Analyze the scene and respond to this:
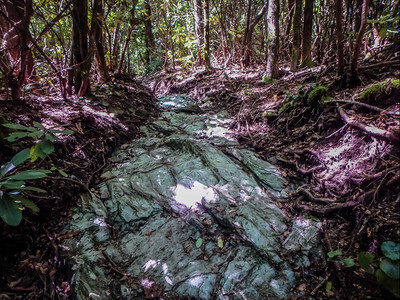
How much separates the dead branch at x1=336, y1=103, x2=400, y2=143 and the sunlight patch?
1.93m

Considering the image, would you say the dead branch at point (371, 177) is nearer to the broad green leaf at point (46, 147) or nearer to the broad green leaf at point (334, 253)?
the broad green leaf at point (334, 253)

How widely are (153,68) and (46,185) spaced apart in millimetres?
12094

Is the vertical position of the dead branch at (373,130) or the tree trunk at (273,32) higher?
the tree trunk at (273,32)

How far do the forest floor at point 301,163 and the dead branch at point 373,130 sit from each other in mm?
10

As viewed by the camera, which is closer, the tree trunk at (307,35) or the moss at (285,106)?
the moss at (285,106)

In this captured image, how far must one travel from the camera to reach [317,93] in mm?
3723

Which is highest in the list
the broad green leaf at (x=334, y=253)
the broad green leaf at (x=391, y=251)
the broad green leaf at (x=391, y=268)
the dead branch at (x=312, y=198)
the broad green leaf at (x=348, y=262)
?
the broad green leaf at (x=391, y=251)

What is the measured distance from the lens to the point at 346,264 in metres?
1.84

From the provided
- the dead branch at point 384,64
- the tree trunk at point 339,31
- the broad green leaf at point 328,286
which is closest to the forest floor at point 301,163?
the broad green leaf at point 328,286

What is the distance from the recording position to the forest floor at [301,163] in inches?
76.3

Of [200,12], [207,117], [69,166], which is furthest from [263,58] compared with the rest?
[69,166]

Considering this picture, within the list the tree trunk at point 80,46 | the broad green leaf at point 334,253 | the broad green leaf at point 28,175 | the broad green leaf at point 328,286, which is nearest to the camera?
the broad green leaf at point 28,175

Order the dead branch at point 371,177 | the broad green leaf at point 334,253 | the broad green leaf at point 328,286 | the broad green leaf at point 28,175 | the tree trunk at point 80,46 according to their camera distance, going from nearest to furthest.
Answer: the broad green leaf at point 28,175
the broad green leaf at point 328,286
the broad green leaf at point 334,253
the dead branch at point 371,177
the tree trunk at point 80,46

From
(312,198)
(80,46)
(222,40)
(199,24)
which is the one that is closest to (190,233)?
(312,198)
